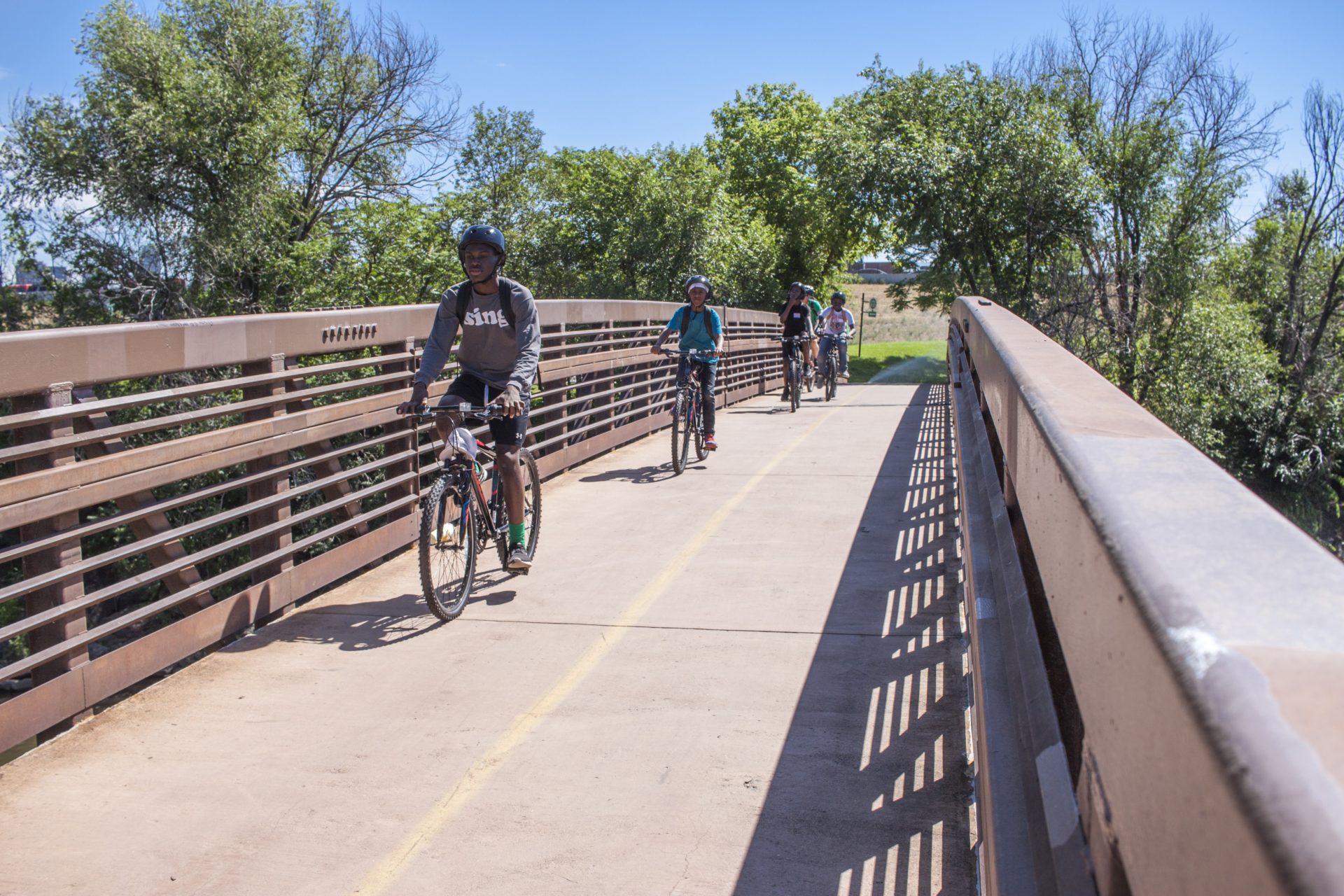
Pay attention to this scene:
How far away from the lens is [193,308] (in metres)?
29.1

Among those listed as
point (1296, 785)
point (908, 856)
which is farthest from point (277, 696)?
point (1296, 785)

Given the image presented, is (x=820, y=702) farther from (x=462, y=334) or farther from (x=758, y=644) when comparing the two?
Result: (x=462, y=334)

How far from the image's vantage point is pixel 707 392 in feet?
40.1

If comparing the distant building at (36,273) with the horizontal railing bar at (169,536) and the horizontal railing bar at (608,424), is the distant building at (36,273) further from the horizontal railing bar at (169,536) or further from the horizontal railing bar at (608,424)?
the horizontal railing bar at (169,536)

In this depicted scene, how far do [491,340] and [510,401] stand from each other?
61 cm

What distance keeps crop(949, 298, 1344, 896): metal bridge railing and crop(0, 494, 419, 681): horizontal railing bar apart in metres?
4.05

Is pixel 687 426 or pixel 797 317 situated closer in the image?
pixel 687 426

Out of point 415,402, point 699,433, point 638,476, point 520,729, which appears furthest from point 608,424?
point 520,729

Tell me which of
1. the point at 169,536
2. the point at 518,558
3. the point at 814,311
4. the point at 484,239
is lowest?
the point at 518,558

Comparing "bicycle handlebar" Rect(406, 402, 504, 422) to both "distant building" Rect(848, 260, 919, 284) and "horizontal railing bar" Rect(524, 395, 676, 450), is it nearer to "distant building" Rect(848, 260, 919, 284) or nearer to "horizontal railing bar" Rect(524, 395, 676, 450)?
"horizontal railing bar" Rect(524, 395, 676, 450)

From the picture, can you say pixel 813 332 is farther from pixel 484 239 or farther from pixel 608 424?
pixel 484 239

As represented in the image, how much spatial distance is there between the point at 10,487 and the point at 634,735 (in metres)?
2.60

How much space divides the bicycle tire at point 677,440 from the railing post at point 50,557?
277 inches

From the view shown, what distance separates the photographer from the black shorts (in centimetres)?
709
